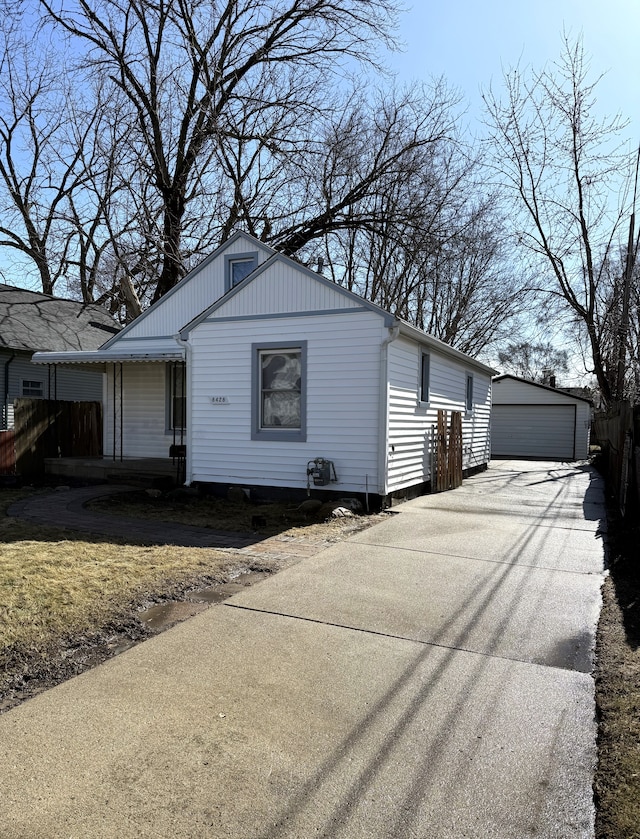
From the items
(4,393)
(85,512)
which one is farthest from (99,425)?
(85,512)

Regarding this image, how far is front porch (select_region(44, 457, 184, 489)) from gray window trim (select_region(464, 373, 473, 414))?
288 inches

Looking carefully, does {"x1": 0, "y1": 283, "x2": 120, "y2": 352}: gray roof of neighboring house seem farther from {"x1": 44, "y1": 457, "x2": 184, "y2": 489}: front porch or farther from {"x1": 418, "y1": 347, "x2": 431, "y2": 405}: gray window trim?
{"x1": 418, "y1": 347, "x2": 431, "y2": 405}: gray window trim

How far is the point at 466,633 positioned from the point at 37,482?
11031 millimetres

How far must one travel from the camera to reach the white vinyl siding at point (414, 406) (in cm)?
955

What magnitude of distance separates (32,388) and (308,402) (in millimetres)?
12357

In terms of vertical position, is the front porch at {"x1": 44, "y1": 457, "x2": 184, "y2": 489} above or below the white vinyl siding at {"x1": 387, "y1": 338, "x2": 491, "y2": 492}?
below

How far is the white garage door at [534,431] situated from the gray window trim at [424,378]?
1540 cm

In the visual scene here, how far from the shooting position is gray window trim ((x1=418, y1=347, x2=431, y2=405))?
435 inches

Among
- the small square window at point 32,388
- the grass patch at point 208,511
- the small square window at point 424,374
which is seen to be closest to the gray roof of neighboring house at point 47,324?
the small square window at point 32,388

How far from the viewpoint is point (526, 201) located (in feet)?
73.2

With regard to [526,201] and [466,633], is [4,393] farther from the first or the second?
[526,201]

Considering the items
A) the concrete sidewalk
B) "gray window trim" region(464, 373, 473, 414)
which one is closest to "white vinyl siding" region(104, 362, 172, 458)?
"gray window trim" region(464, 373, 473, 414)

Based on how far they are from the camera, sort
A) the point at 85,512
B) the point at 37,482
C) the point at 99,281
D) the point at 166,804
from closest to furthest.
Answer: the point at 166,804 < the point at 85,512 < the point at 37,482 < the point at 99,281

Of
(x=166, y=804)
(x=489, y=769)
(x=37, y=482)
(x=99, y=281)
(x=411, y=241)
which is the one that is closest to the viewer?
(x=166, y=804)
